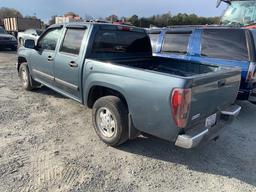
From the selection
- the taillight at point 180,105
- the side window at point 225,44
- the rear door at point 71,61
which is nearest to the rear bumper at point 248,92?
the side window at point 225,44

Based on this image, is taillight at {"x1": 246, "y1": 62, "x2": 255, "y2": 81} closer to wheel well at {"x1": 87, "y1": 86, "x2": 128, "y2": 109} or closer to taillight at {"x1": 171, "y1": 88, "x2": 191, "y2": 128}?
taillight at {"x1": 171, "y1": 88, "x2": 191, "y2": 128}

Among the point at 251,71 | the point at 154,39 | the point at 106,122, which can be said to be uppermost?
the point at 154,39

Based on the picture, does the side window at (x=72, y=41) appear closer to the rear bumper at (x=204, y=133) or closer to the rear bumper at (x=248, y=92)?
the rear bumper at (x=204, y=133)

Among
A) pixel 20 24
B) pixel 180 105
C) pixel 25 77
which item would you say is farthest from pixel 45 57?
pixel 20 24

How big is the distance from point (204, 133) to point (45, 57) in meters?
3.67

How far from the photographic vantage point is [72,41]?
182 inches

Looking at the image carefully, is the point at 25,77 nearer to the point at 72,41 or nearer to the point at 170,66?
the point at 72,41

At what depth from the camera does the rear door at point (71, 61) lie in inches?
171

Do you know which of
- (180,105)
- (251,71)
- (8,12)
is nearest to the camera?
(180,105)

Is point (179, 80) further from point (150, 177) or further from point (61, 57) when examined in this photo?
point (61, 57)

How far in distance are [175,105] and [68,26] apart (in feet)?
9.83

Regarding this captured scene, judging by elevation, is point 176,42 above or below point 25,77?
above

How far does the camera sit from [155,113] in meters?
3.07

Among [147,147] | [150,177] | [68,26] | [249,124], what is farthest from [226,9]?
[150,177]
